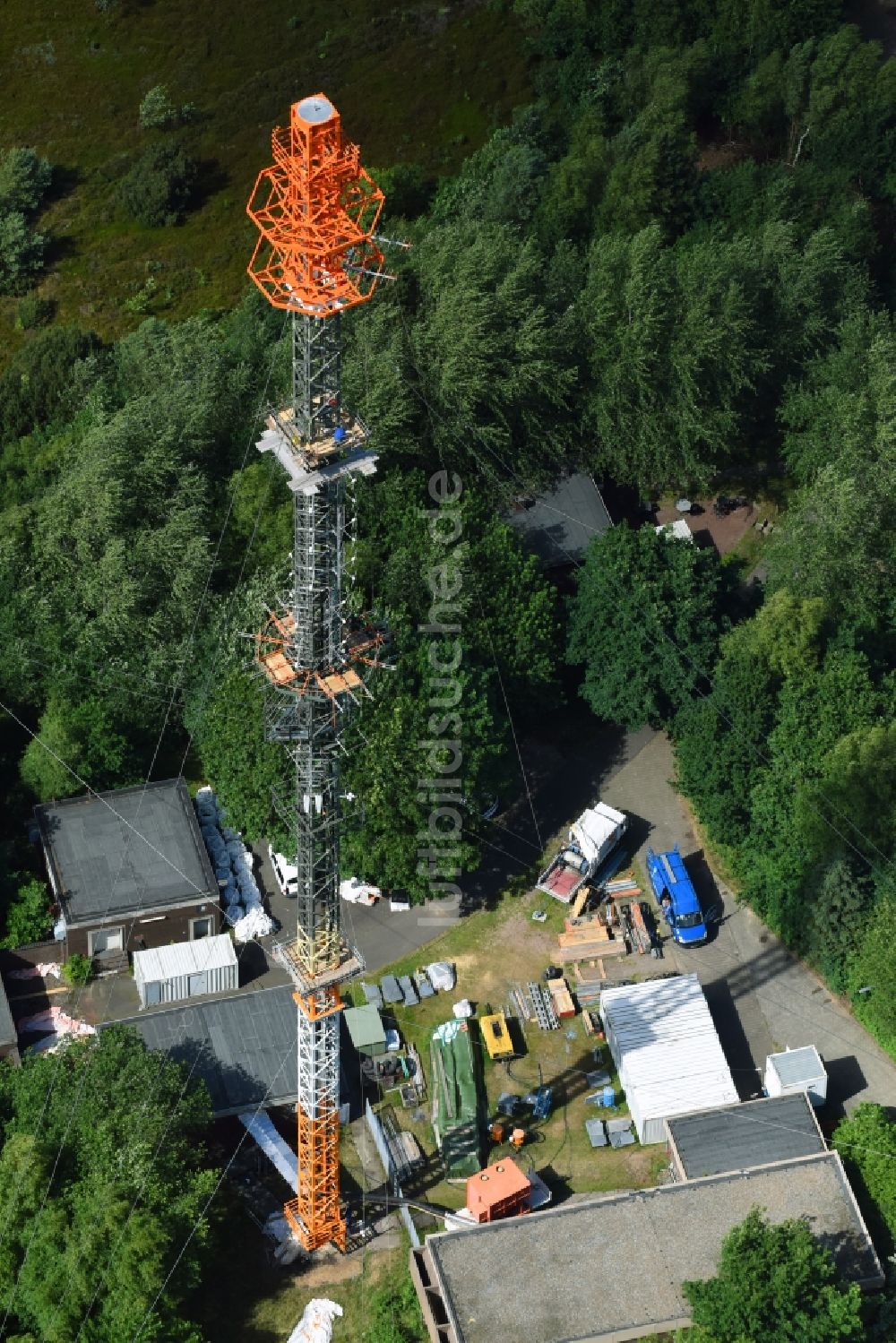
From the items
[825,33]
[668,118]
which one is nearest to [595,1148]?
[668,118]

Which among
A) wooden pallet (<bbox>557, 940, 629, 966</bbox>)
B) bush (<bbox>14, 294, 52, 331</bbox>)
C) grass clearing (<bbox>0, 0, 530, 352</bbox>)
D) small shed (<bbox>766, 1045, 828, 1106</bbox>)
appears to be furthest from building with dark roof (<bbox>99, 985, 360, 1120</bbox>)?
grass clearing (<bbox>0, 0, 530, 352</bbox>)

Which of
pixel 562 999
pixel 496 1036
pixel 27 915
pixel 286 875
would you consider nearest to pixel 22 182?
→ pixel 286 875

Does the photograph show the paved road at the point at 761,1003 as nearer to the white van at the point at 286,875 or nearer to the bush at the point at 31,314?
the white van at the point at 286,875

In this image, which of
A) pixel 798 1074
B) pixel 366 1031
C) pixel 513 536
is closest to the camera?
pixel 798 1074

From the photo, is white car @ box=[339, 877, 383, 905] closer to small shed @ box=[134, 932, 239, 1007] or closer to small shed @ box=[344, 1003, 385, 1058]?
small shed @ box=[134, 932, 239, 1007]

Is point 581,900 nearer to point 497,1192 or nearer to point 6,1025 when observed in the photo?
point 497,1192

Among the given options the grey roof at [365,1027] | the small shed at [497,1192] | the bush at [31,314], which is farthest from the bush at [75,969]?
the bush at [31,314]
